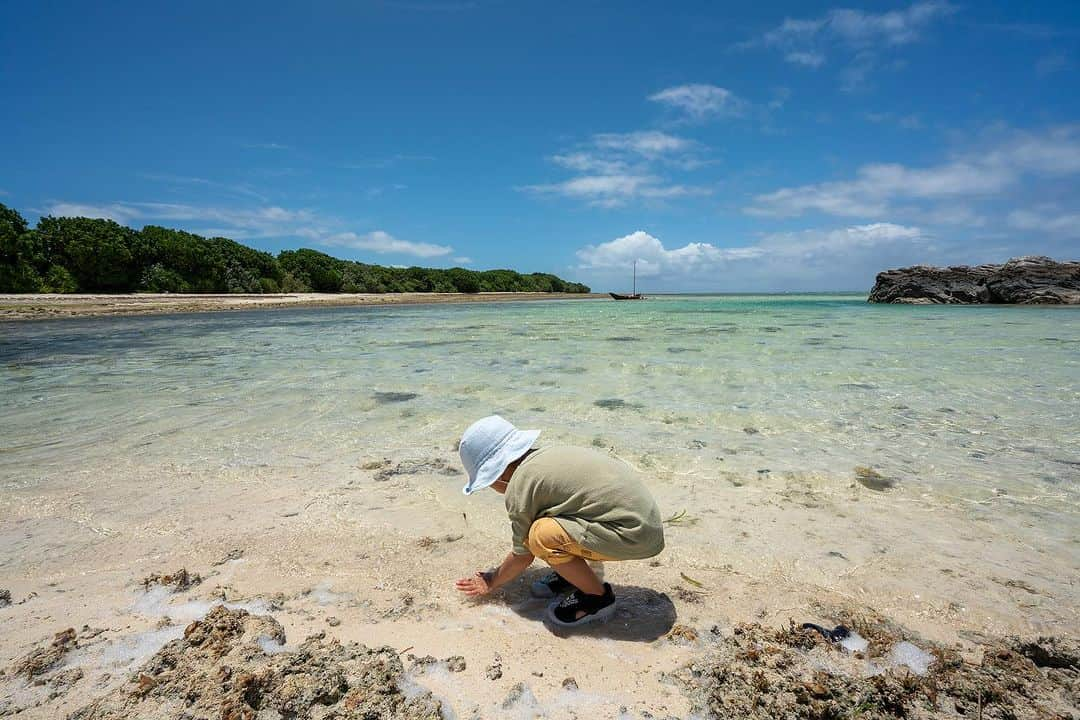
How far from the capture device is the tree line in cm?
3466

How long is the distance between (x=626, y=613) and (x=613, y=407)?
4.21 m

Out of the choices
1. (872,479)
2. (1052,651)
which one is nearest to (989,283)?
(872,479)

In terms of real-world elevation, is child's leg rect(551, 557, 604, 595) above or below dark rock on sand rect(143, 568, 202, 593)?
above

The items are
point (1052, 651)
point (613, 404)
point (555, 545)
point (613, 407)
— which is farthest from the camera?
point (613, 404)

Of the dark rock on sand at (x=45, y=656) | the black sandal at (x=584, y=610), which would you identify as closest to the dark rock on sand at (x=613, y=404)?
the black sandal at (x=584, y=610)

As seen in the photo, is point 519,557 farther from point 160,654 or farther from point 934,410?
point 934,410

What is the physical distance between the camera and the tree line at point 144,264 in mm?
34656

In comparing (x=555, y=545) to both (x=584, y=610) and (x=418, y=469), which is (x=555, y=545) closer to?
(x=584, y=610)

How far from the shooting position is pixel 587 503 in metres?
2.41

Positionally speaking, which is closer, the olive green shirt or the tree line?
the olive green shirt

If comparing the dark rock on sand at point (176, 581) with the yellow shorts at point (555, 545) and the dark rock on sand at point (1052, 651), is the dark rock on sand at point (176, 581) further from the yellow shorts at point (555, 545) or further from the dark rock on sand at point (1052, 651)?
the dark rock on sand at point (1052, 651)

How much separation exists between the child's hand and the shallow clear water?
86.9 inches

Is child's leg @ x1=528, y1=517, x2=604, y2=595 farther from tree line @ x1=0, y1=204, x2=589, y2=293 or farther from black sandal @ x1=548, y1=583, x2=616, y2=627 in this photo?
tree line @ x1=0, y1=204, x2=589, y2=293

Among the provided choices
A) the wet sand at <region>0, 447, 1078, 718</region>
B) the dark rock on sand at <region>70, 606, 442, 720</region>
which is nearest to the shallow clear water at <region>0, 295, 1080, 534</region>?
the wet sand at <region>0, 447, 1078, 718</region>
